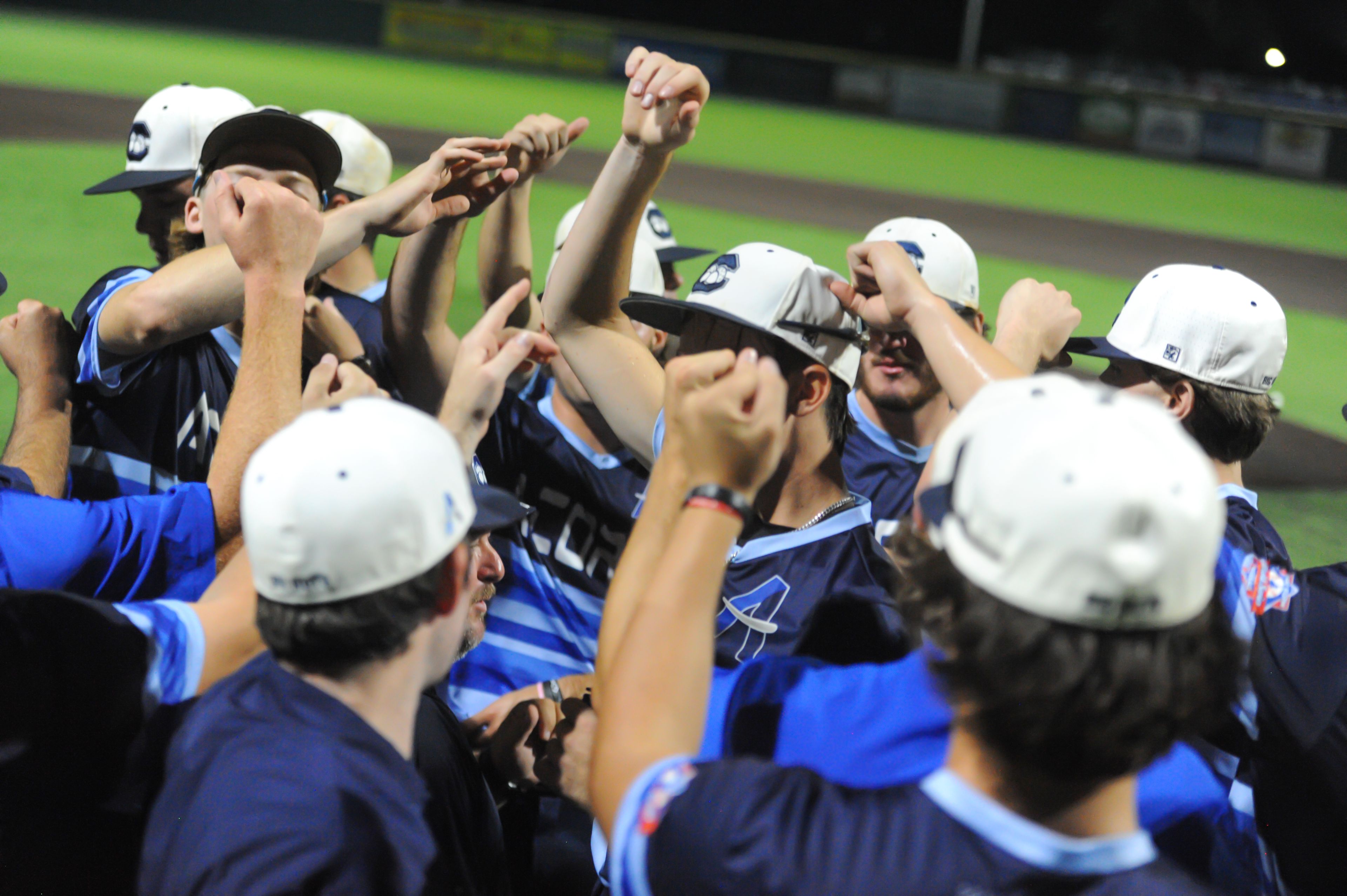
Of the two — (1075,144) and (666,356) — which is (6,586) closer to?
(666,356)

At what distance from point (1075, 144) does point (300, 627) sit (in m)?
27.3

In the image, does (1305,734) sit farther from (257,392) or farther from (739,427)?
(257,392)

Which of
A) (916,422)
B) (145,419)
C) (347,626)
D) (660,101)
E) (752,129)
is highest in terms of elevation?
(660,101)

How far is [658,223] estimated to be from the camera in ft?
18.3

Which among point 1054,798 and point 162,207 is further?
point 162,207

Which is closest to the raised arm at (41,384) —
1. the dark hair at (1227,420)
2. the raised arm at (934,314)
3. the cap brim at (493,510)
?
the cap brim at (493,510)

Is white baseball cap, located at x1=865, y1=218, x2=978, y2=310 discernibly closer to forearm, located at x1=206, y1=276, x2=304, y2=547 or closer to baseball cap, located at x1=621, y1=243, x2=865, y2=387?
baseball cap, located at x1=621, y1=243, x2=865, y2=387

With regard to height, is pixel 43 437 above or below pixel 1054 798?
below

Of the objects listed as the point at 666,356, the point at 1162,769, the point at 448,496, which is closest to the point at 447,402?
the point at 448,496

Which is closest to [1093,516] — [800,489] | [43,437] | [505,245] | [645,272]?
[800,489]

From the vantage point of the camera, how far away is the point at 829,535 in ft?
9.92

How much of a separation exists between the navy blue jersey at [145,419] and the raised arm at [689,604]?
85.4 inches

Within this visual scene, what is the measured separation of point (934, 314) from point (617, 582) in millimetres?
1180

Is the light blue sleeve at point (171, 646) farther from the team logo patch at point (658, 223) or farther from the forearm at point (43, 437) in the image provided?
the team logo patch at point (658, 223)
